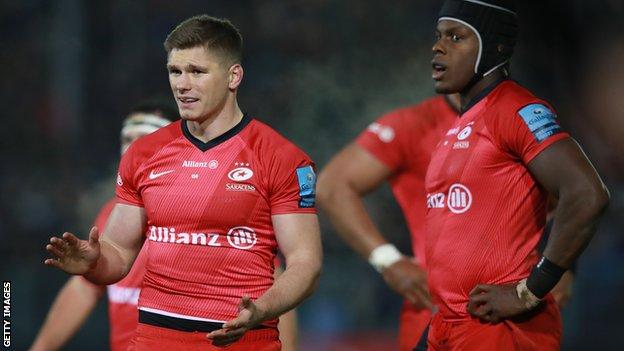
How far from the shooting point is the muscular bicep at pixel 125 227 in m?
4.29

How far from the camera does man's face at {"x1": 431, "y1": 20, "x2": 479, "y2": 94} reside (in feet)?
14.7

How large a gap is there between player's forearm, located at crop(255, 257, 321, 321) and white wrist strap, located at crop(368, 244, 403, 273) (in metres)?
1.69

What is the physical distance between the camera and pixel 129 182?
4281 millimetres

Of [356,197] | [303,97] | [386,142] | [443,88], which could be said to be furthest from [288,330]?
[303,97]

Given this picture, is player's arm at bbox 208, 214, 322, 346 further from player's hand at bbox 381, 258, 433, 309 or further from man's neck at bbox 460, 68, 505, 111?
player's hand at bbox 381, 258, 433, 309

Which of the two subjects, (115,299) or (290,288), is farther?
(115,299)

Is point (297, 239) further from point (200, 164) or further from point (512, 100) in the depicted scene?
point (512, 100)

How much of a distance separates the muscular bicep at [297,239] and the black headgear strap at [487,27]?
0.99 meters

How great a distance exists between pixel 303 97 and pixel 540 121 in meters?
7.67

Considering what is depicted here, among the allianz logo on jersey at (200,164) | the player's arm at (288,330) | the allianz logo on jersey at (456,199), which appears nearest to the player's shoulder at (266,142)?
the allianz logo on jersey at (200,164)

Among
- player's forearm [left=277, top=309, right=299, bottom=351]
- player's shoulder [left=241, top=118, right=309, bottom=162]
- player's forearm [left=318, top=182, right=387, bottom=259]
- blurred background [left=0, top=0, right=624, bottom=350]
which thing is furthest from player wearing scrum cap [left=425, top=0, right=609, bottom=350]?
blurred background [left=0, top=0, right=624, bottom=350]

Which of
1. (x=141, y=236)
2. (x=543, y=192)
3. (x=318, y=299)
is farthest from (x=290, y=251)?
(x=318, y=299)

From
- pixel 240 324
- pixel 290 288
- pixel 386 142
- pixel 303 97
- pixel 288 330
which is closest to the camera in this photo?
pixel 240 324

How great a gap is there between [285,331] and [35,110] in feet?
21.5
